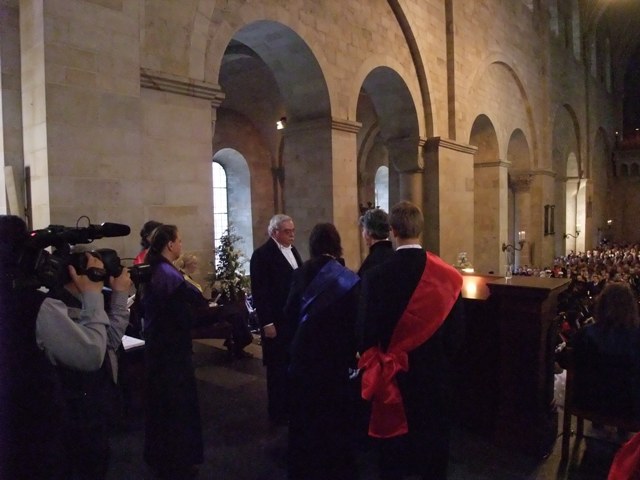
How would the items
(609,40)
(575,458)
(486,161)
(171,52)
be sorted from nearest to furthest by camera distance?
(575,458) < (171,52) < (486,161) < (609,40)

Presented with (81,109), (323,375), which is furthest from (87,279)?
(81,109)

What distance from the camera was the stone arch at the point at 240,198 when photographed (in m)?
14.8

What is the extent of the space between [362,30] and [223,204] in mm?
7914

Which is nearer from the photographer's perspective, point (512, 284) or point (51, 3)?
point (512, 284)

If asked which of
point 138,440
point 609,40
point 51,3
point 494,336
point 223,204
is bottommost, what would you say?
point 138,440

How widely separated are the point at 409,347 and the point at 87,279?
1.56m

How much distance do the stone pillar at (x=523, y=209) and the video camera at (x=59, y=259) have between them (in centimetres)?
1589

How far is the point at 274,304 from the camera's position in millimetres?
3771

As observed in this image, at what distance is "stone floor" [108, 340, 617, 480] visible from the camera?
300cm

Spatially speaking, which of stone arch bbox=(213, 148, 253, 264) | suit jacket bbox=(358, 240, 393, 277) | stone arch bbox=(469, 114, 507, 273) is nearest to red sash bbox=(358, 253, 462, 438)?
suit jacket bbox=(358, 240, 393, 277)

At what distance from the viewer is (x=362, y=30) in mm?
8445

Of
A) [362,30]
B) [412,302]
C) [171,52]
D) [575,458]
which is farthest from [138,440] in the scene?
[362,30]

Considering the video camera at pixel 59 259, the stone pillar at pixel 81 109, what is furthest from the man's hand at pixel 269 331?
the stone pillar at pixel 81 109

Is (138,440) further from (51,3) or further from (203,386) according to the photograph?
(51,3)
